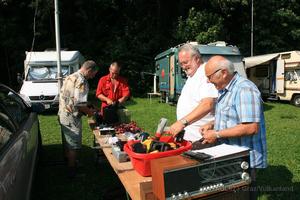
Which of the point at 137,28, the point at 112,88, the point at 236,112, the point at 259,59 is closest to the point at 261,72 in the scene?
the point at 259,59

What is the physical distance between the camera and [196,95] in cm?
383

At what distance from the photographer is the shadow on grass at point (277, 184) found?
5.00 m

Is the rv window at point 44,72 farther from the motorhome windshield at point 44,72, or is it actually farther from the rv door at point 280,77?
the rv door at point 280,77

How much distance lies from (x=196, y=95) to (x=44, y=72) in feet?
41.2

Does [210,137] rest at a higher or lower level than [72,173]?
higher

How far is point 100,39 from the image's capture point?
25.4 m

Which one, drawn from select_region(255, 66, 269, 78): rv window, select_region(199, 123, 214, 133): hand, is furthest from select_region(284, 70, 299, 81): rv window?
select_region(199, 123, 214, 133): hand

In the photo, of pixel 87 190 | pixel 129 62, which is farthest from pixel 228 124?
pixel 129 62

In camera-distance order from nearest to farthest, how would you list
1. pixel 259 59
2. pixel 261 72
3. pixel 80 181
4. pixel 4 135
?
pixel 4 135 < pixel 80 181 < pixel 259 59 < pixel 261 72

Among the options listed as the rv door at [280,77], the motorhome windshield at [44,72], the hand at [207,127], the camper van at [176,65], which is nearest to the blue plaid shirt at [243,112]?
the hand at [207,127]

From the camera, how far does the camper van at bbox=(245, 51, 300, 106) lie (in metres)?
17.2

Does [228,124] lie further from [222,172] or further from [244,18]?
[244,18]

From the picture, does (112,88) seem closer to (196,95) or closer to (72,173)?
(72,173)

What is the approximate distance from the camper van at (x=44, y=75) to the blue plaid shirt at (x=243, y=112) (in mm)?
11402
